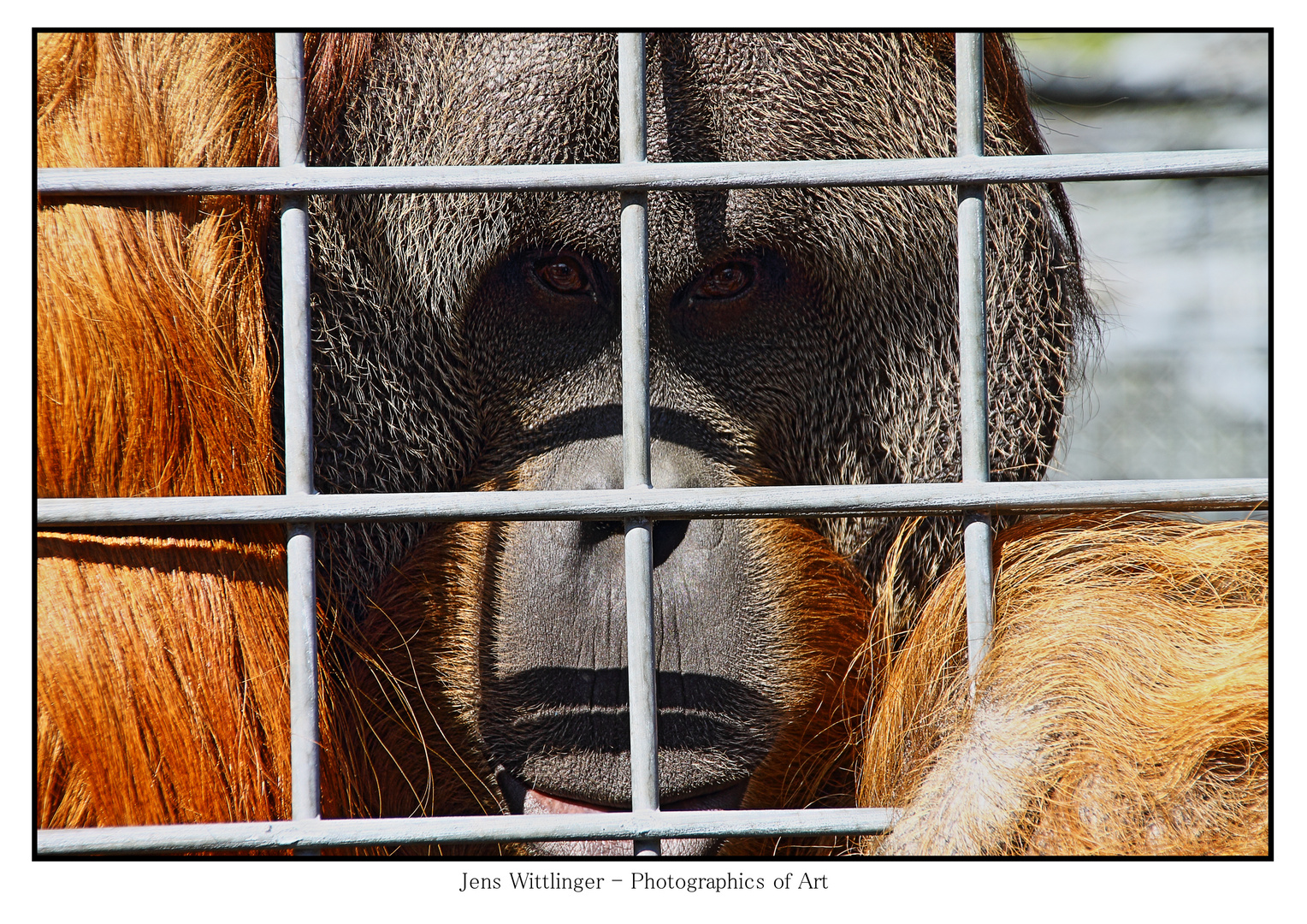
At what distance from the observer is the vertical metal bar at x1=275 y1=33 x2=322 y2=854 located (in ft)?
2.47

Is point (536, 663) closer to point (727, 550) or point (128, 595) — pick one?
point (727, 550)

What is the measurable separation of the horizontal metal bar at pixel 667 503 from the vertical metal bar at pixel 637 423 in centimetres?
3

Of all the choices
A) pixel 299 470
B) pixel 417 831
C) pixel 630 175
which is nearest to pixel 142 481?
pixel 299 470

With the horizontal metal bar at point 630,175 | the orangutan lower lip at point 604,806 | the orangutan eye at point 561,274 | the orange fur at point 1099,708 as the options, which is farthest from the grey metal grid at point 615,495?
the orangutan eye at point 561,274

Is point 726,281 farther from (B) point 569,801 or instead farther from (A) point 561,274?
(B) point 569,801

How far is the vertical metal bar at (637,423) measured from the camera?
2.47 ft

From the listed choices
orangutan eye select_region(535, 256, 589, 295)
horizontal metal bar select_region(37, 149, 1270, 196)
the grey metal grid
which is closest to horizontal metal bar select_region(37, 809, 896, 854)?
the grey metal grid

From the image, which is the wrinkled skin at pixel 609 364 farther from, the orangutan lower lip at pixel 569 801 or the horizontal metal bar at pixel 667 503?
the horizontal metal bar at pixel 667 503

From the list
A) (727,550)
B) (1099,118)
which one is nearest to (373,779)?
(727,550)

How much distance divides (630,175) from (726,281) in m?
0.45

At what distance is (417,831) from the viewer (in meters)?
0.75

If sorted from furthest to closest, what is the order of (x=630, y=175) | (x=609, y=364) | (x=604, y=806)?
(x=609, y=364)
(x=604, y=806)
(x=630, y=175)

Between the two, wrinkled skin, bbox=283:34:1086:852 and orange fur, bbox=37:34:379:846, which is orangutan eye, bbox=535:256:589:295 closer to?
wrinkled skin, bbox=283:34:1086:852
